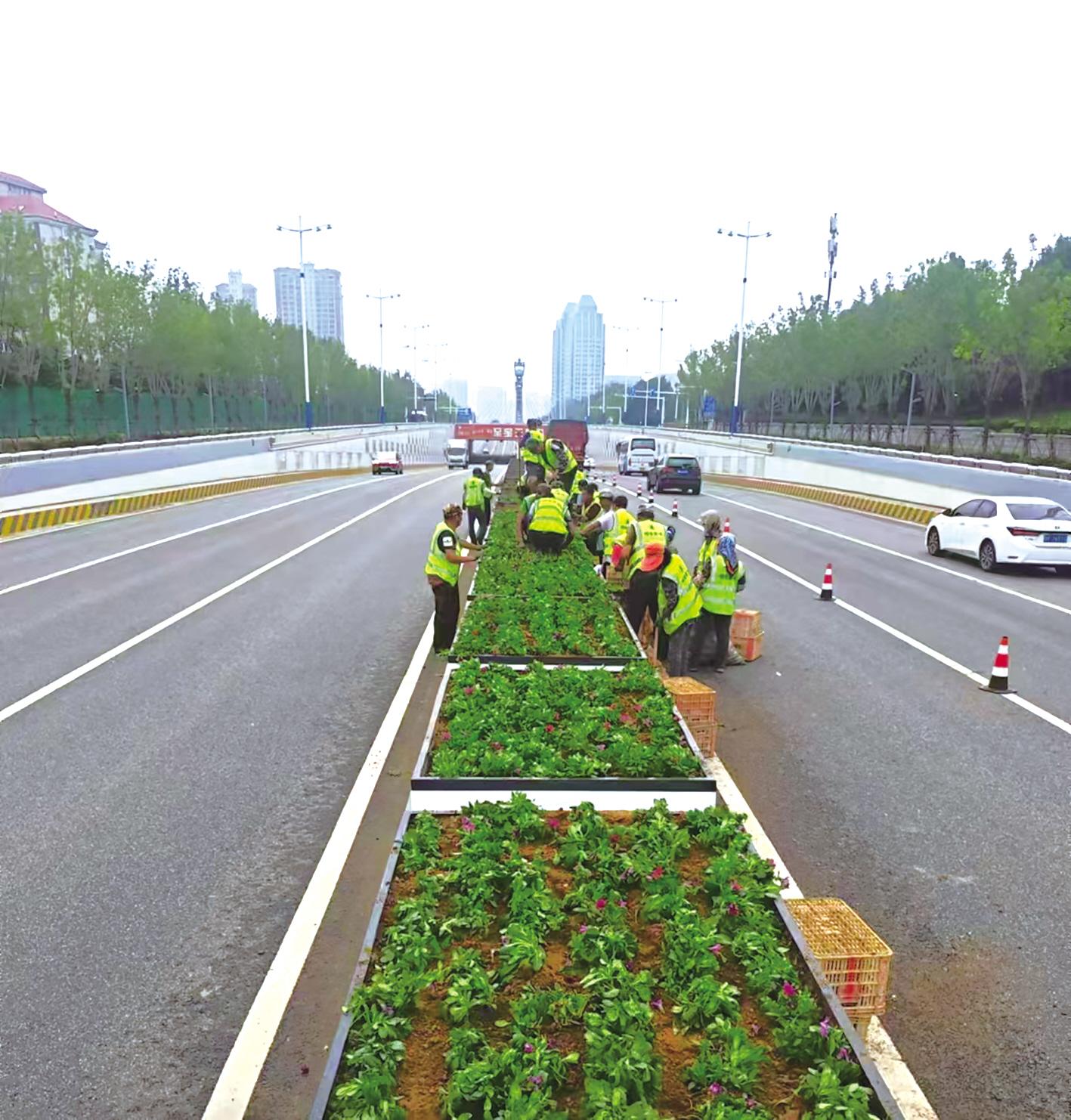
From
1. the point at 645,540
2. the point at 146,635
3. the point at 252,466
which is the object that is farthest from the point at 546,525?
the point at 252,466

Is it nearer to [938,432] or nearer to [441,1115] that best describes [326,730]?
[441,1115]

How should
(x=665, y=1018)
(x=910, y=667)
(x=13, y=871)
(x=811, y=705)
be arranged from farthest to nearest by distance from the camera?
(x=910, y=667) → (x=811, y=705) → (x=13, y=871) → (x=665, y=1018)

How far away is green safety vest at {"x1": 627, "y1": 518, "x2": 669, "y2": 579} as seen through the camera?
10906 millimetres

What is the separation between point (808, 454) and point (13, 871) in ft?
137

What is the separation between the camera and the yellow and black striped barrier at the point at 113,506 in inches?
883

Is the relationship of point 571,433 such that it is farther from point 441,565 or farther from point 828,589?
point 441,565

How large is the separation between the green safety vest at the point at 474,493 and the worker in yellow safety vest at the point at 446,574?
7404mm

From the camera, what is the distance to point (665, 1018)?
3.68 meters

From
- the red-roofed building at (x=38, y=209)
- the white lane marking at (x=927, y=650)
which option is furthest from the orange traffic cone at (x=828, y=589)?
the red-roofed building at (x=38, y=209)

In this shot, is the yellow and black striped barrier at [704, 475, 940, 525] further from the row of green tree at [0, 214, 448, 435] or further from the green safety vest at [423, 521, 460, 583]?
the row of green tree at [0, 214, 448, 435]

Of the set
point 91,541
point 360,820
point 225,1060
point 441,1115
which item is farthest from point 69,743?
point 91,541

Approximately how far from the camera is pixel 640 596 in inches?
443

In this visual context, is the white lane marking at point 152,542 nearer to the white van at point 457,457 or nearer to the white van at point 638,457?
the white van at point 638,457

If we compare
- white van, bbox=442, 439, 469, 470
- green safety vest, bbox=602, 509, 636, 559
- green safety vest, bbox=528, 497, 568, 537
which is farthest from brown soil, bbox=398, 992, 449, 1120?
A: white van, bbox=442, 439, 469, 470
